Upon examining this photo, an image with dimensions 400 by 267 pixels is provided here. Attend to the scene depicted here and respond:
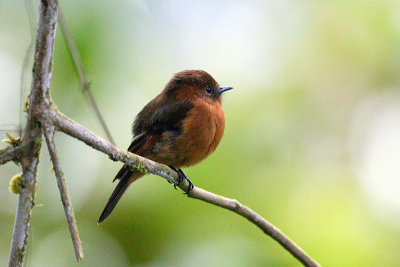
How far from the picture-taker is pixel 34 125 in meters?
1.85

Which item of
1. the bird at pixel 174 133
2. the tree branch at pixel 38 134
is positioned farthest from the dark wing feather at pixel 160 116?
the tree branch at pixel 38 134

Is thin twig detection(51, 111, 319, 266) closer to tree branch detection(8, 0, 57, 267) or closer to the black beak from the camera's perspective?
tree branch detection(8, 0, 57, 267)

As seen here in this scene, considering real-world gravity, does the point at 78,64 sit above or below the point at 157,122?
below

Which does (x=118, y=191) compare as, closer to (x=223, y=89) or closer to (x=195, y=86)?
(x=195, y=86)

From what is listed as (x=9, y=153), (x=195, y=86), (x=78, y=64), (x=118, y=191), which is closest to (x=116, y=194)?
(x=118, y=191)

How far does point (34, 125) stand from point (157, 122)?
7.27 feet

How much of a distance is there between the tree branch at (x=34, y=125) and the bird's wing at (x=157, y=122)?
7.00 ft

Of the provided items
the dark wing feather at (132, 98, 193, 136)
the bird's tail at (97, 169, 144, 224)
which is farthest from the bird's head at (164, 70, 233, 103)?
the bird's tail at (97, 169, 144, 224)

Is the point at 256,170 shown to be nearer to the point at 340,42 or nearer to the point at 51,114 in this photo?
the point at 340,42

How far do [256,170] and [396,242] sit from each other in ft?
3.86

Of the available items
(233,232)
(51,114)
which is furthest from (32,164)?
(233,232)

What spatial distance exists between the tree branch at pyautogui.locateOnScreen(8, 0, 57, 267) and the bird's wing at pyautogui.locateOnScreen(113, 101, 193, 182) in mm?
2133

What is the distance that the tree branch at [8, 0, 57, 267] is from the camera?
70.5 inches

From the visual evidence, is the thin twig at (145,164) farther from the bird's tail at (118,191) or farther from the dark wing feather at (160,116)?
the dark wing feather at (160,116)
